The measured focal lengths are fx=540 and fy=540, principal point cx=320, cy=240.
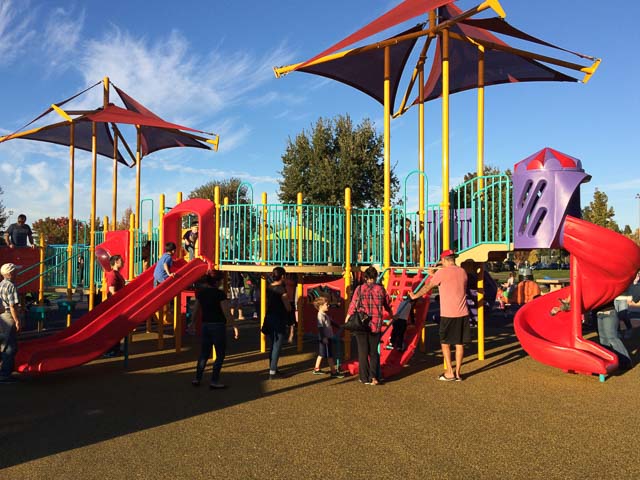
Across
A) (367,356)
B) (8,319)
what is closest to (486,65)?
(367,356)

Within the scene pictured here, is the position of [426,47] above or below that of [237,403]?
above

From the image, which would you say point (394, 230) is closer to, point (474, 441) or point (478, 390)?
point (478, 390)

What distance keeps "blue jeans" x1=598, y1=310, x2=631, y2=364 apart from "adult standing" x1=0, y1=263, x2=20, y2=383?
9736 mm

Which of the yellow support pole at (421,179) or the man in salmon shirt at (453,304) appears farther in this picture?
the yellow support pole at (421,179)

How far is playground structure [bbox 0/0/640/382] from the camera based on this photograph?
29.4 feet

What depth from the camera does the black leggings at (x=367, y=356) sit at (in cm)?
831

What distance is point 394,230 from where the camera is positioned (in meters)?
10.9

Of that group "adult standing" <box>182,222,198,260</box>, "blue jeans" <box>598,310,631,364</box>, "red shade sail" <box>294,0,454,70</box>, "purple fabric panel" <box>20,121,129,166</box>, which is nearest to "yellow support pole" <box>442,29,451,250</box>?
"red shade sail" <box>294,0,454,70</box>

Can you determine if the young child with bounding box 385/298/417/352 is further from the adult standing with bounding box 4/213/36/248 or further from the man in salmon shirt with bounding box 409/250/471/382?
the adult standing with bounding box 4/213/36/248

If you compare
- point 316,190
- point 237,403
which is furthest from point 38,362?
point 316,190

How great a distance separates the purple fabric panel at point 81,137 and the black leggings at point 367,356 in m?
12.0

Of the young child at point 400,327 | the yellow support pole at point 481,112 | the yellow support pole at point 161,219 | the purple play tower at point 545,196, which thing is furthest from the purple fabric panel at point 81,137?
the purple play tower at point 545,196

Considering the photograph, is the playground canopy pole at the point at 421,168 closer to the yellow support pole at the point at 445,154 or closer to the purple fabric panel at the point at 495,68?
the yellow support pole at the point at 445,154

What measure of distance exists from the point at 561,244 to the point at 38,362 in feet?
28.4
